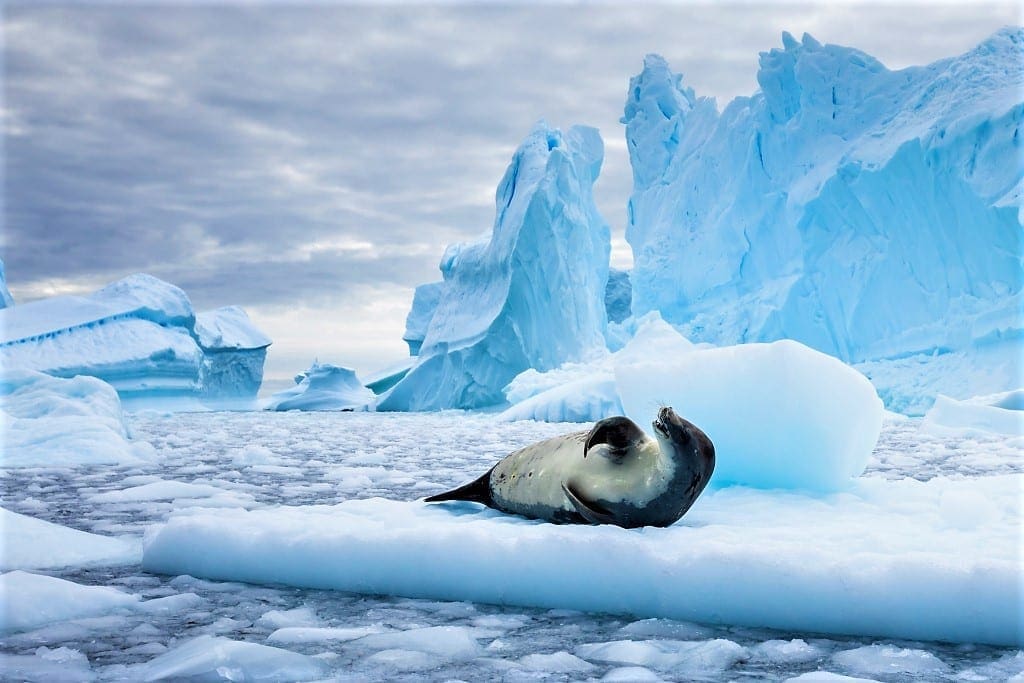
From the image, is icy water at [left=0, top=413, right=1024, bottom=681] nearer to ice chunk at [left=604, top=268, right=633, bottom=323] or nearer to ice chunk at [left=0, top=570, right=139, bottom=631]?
ice chunk at [left=0, top=570, right=139, bottom=631]

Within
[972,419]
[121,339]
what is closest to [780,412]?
[972,419]

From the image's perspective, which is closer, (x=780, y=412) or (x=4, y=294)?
(x=780, y=412)

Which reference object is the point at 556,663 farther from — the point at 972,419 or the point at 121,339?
the point at 121,339

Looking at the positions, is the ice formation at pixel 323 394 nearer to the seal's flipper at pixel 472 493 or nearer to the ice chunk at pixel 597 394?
the ice chunk at pixel 597 394

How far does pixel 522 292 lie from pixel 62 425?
12.8 metres

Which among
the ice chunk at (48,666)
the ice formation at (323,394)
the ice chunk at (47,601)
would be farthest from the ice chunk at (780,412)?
the ice formation at (323,394)

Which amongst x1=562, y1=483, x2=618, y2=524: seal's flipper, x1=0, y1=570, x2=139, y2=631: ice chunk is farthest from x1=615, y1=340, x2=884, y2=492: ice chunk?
x1=0, y1=570, x2=139, y2=631: ice chunk

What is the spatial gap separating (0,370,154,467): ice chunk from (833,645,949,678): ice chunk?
5.55 m

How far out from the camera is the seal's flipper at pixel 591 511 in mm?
2719

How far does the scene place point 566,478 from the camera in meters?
2.94

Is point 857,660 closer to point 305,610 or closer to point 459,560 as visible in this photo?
point 459,560

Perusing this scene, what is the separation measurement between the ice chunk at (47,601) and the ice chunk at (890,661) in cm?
180

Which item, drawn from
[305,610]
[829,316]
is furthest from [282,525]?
[829,316]

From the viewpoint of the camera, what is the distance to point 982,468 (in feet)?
18.6
